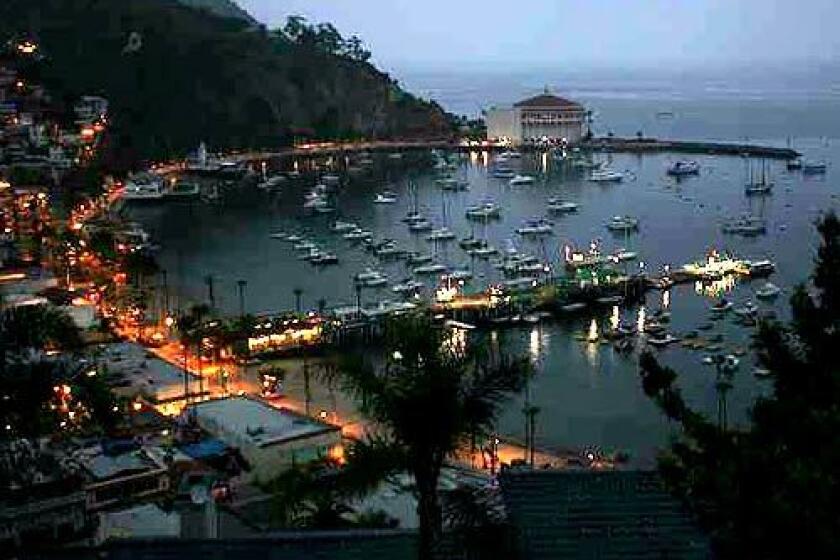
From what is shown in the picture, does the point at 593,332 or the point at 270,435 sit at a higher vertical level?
the point at 270,435

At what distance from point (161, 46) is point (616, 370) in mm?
44146

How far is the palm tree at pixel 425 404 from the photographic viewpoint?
4070 millimetres

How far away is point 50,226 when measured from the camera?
2814 centimetres

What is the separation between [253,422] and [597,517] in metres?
9.66

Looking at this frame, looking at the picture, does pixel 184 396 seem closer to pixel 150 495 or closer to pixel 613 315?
pixel 150 495

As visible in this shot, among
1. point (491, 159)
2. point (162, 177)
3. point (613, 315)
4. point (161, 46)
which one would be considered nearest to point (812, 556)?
point (613, 315)

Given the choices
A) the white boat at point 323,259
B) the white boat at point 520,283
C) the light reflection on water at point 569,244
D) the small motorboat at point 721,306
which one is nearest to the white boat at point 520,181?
the light reflection on water at point 569,244

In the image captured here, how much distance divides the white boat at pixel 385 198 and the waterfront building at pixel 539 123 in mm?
18939

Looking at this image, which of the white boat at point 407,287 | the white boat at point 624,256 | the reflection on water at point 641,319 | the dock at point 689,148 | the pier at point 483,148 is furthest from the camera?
the pier at point 483,148

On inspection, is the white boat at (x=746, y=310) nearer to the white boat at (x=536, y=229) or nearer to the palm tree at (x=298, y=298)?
the palm tree at (x=298, y=298)

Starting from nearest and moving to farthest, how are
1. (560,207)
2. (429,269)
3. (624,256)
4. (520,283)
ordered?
(520,283)
(429,269)
(624,256)
(560,207)

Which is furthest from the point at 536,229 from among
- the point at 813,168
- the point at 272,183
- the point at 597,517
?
the point at 597,517

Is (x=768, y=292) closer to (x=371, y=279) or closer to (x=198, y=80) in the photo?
(x=371, y=279)

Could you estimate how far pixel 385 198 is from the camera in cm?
4025
